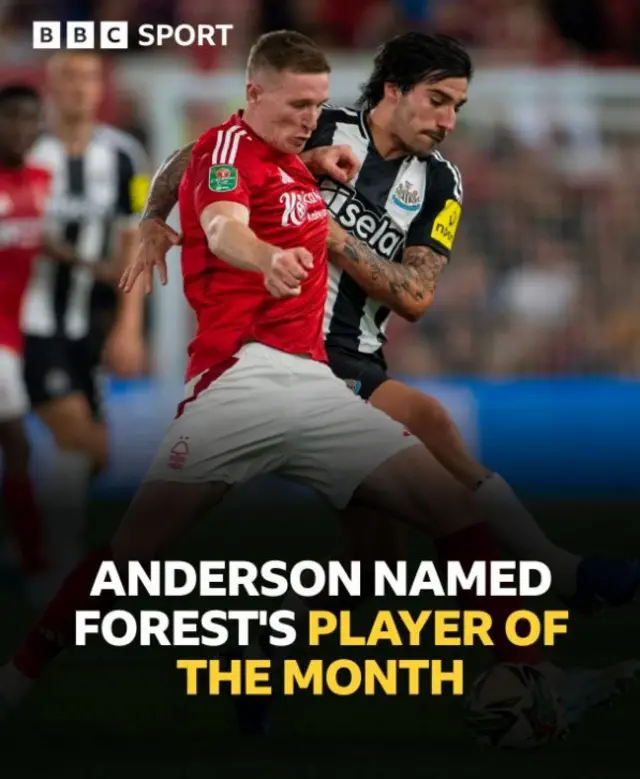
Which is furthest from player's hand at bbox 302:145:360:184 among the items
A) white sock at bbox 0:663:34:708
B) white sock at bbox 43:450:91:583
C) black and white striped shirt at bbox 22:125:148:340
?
black and white striped shirt at bbox 22:125:148:340

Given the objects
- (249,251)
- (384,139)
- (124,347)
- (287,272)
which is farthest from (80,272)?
(287,272)

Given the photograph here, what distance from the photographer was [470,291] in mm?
9562

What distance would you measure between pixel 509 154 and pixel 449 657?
510 centimetres

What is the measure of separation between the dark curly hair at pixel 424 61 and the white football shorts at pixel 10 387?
3101mm

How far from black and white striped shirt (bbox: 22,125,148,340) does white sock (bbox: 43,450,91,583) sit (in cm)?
62

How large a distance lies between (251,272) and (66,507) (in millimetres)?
3329

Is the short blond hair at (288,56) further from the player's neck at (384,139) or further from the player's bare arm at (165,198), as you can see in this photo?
the player's neck at (384,139)

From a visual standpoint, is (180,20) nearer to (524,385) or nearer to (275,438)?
(524,385)

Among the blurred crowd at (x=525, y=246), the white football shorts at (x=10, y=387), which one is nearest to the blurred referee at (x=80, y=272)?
the white football shorts at (x=10, y=387)

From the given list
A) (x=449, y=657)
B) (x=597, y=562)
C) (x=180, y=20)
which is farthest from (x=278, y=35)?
(x=180, y=20)

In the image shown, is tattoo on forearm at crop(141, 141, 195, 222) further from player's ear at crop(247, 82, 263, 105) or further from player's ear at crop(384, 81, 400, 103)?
player's ear at crop(384, 81, 400, 103)

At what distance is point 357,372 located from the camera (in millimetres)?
4523

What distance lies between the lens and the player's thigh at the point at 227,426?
13.3 ft

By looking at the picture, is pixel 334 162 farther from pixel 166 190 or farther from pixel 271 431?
pixel 271 431
